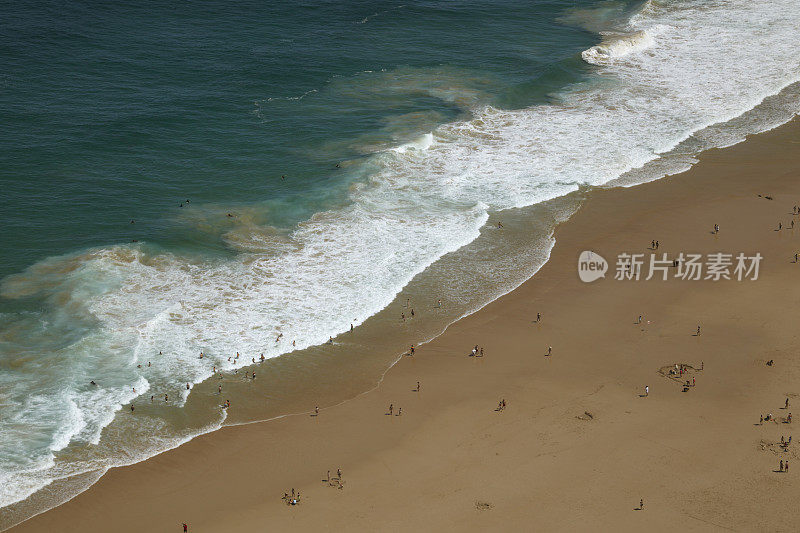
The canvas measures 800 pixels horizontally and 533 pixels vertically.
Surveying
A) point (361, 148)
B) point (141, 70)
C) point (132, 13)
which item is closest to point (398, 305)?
point (361, 148)

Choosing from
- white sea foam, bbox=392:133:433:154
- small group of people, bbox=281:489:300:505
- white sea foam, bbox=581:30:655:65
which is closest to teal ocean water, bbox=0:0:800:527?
white sea foam, bbox=392:133:433:154

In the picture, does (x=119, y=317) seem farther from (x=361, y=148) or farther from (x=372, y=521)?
(x=361, y=148)

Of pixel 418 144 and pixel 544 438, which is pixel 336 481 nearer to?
A: pixel 544 438

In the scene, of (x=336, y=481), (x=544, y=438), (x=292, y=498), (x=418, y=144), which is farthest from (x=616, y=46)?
(x=292, y=498)

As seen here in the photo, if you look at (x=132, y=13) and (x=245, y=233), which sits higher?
(x=132, y=13)

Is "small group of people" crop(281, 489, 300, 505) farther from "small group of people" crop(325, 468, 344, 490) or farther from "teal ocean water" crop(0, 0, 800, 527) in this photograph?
"teal ocean water" crop(0, 0, 800, 527)

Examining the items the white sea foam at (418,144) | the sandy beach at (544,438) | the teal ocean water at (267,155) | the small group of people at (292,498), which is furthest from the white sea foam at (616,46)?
the small group of people at (292,498)
